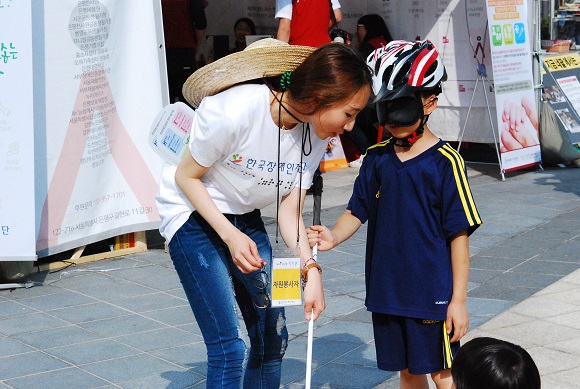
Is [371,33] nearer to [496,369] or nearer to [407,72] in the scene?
[407,72]

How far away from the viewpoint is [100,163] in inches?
253

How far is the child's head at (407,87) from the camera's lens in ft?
10.9

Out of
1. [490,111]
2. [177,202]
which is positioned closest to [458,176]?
[177,202]

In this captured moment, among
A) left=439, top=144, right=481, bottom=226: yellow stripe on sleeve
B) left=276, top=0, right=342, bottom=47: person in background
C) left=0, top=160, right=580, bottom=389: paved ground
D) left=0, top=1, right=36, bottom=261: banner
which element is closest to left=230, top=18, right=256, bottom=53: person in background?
left=276, top=0, right=342, bottom=47: person in background

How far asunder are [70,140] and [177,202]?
3058mm

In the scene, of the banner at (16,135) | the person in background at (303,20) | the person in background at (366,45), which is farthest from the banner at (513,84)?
the banner at (16,135)

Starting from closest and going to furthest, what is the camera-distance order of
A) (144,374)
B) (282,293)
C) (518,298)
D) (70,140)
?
(282,293) < (144,374) < (518,298) < (70,140)

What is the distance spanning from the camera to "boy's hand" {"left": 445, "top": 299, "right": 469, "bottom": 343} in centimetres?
330

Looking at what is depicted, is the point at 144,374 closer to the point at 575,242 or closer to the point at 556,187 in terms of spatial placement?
the point at 575,242

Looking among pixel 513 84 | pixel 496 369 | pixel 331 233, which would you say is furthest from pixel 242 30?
pixel 496 369

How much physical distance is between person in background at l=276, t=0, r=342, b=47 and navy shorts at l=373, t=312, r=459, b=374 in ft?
19.2

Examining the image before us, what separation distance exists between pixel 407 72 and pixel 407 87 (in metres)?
0.06

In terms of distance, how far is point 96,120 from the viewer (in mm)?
6340

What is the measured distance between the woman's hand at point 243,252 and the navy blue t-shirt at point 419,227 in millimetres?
532
